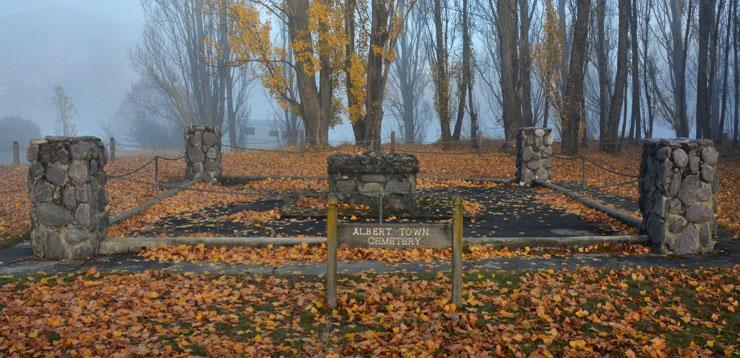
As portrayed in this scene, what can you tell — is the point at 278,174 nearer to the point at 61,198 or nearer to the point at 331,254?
the point at 61,198

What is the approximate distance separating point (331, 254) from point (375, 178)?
5.50 m

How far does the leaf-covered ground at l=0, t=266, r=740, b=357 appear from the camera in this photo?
457cm

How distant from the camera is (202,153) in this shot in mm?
15555

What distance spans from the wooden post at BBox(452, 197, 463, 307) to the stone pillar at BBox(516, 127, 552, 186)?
10.4 m

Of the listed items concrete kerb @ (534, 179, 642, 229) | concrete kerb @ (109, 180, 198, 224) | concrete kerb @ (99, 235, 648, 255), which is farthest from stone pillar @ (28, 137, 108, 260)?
concrete kerb @ (534, 179, 642, 229)

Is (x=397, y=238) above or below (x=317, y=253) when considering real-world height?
above

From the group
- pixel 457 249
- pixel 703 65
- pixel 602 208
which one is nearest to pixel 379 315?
pixel 457 249

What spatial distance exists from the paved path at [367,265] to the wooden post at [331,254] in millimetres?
1155

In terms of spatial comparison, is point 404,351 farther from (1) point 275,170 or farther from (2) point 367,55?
(2) point 367,55

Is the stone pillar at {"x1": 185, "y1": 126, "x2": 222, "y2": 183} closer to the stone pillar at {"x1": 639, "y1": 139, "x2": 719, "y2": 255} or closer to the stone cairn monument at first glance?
the stone cairn monument

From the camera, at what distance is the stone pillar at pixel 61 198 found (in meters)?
7.49

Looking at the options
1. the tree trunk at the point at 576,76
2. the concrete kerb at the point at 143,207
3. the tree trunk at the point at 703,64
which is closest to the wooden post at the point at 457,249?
the concrete kerb at the point at 143,207

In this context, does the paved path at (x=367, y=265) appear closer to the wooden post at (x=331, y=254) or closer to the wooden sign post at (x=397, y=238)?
the wooden post at (x=331, y=254)

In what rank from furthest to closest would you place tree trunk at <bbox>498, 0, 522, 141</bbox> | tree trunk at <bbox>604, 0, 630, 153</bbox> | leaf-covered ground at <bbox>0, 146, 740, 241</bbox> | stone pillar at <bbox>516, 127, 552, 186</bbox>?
tree trunk at <bbox>498, 0, 522, 141</bbox>
tree trunk at <bbox>604, 0, 630, 153</bbox>
stone pillar at <bbox>516, 127, 552, 186</bbox>
leaf-covered ground at <bbox>0, 146, 740, 241</bbox>
